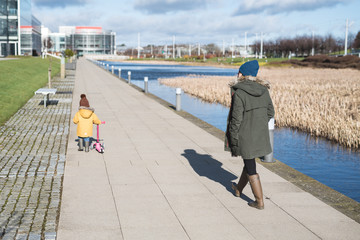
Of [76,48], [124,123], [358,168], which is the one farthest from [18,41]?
[76,48]

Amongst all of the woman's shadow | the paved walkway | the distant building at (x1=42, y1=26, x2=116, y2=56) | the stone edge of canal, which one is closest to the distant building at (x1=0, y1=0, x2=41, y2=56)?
the paved walkway

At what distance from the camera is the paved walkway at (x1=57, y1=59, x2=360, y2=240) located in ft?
14.4

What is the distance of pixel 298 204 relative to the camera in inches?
209

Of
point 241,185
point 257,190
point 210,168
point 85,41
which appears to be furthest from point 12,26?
point 85,41

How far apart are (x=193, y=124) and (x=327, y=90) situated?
13200 mm

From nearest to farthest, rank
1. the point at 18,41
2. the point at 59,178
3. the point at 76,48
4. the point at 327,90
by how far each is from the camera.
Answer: the point at 59,178
the point at 327,90
the point at 18,41
the point at 76,48

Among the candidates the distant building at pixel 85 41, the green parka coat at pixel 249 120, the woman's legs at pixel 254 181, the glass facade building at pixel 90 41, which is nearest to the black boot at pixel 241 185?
the woman's legs at pixel 254 181

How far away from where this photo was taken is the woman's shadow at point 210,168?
6297 millimetres

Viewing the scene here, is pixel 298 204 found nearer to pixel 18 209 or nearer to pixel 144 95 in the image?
pixel 18 209

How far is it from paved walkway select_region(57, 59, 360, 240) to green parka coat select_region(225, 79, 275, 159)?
745 millimetres

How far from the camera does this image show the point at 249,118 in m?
4.91

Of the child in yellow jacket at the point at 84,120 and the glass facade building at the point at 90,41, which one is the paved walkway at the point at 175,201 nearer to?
the child in yellow jacket at the point at 84,120

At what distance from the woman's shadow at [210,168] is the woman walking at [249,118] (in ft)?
2.73

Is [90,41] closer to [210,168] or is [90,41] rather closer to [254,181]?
[210,168]
